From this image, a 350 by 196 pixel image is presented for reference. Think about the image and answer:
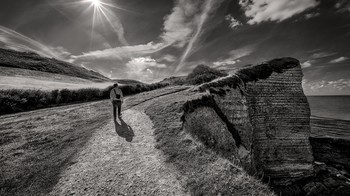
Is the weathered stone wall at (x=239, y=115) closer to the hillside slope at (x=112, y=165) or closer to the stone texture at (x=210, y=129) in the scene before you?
the stone texture at (x=210, y=129)

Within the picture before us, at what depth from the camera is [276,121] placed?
62.7ft

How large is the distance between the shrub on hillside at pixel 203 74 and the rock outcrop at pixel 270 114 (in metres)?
9.94

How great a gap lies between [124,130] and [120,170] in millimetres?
4074

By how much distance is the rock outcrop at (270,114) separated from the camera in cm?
1595

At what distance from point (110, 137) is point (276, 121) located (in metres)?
18.7

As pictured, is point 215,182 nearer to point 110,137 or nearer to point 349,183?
point 110,137

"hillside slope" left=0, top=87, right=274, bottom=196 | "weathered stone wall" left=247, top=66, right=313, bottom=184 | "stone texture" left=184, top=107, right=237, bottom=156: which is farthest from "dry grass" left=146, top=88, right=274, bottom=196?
"weathered stone wall" left=247, top=66, right=313, bottom=184

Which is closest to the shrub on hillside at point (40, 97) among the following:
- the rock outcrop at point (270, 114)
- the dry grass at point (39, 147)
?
the dry grass at point (39, 147)

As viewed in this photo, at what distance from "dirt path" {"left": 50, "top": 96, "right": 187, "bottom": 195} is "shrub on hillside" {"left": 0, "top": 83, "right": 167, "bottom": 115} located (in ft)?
46.0

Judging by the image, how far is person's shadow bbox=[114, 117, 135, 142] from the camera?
9547mm

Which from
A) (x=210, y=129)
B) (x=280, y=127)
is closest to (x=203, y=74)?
(x=280, y=127)

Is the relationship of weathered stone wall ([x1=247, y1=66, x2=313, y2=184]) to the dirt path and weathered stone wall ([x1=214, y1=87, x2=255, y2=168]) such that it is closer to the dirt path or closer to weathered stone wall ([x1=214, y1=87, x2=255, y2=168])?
weathered stone wall ([x1=214, y1=87, x2=255, y2=168])

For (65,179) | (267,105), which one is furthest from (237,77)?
(65,179)

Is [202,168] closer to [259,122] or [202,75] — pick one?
[259,122]
